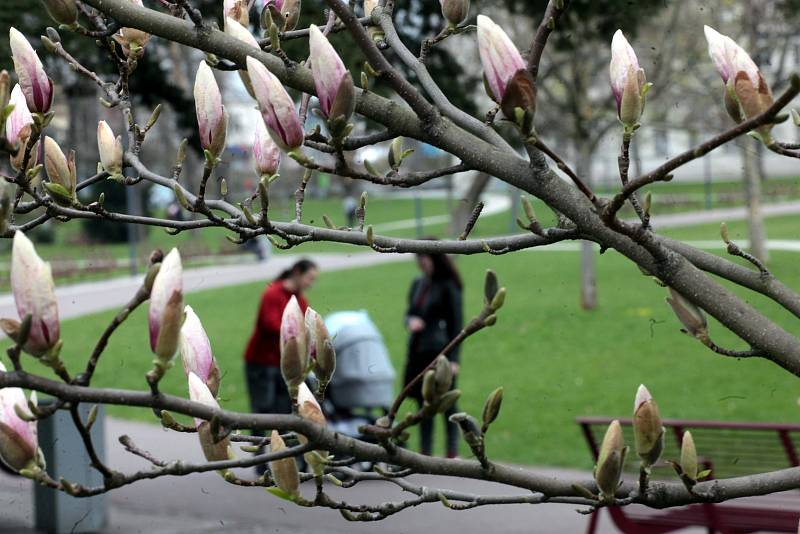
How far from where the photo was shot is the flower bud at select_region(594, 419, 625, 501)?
131 cm

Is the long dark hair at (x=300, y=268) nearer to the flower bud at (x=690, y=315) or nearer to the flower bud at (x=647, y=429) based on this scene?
the flower bud at (x=690, y=315)

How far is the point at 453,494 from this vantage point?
1.50 metres

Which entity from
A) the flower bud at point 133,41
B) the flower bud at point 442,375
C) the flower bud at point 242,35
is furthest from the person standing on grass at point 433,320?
Answer: the flower bud at point 442,375

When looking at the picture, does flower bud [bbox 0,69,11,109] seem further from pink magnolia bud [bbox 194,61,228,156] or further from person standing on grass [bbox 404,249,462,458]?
person standing on grass [bbox 404,249,462,458]

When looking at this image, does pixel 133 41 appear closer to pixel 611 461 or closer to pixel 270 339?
pixel 611 461

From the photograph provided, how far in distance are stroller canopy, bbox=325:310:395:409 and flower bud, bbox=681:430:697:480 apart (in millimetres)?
6752

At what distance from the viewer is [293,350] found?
53.0 inches

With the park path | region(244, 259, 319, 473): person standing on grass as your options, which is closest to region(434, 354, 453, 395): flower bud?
the park path

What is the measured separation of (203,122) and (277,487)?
52 cm

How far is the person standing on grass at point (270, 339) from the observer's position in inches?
309

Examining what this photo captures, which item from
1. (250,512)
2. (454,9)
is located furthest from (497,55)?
(250,512)

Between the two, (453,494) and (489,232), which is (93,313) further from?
(453,494)

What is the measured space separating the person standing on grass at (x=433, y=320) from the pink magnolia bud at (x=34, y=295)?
7362 millimetres

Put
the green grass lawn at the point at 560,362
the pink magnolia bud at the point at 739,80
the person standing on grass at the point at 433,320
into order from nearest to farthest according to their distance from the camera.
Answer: the pink magnolia bud at the point at 739,80
the person standing on grass at the point at 433,320
the green grass lawn at the point at 560,362
